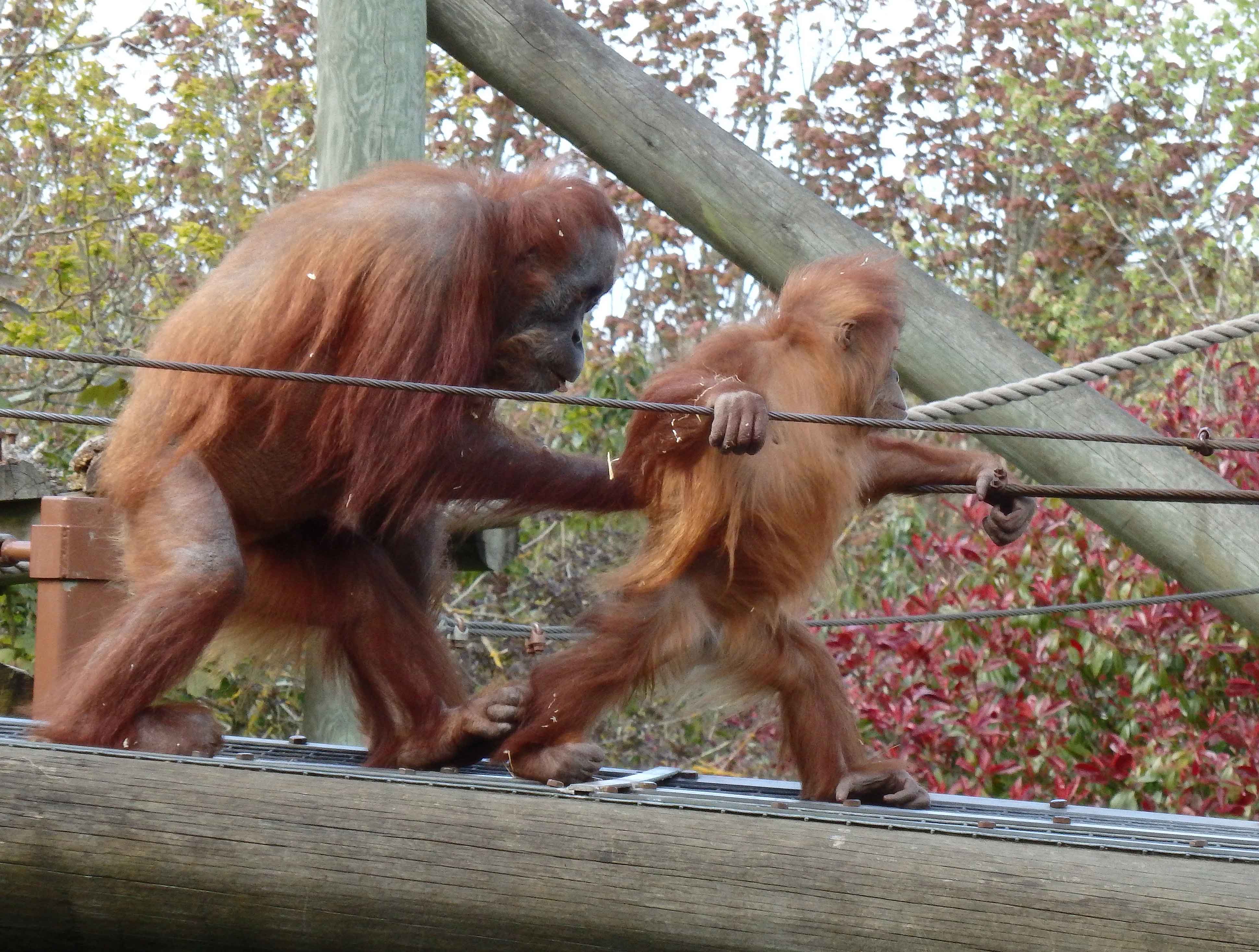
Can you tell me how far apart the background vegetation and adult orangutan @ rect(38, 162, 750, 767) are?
1981 millimetres

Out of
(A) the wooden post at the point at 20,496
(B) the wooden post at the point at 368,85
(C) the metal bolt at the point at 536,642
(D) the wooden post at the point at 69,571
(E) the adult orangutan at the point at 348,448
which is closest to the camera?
(E) the adult orangutan at the point at 348,448

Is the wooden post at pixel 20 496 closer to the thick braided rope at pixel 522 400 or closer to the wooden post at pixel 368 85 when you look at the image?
the wooden post at pixel 368 85

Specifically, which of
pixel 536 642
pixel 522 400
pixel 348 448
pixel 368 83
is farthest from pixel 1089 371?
pixel 368 83

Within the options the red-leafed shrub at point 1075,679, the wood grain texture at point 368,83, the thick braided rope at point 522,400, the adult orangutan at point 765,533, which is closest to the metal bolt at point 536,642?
the adult orangutan at point 765,533

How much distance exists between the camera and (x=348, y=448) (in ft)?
9.58

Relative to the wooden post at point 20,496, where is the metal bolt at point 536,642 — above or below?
below

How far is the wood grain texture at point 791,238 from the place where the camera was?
3436 millimetres

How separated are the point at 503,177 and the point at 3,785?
1764 millimetres

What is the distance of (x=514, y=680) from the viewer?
119 inches

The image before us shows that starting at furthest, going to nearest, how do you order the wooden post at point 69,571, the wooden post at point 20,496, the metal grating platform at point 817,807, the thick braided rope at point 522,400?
the wooden post at point 20,496 → the wooden post at point 69,571 → the thick braided rope at point 522,400 → the metal grating platform at point 817,807

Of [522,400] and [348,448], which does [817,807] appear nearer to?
[522,400]

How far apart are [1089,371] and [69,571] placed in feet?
7.60

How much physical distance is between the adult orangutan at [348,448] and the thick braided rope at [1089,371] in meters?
0.74

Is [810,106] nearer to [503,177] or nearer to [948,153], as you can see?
[948,153]
